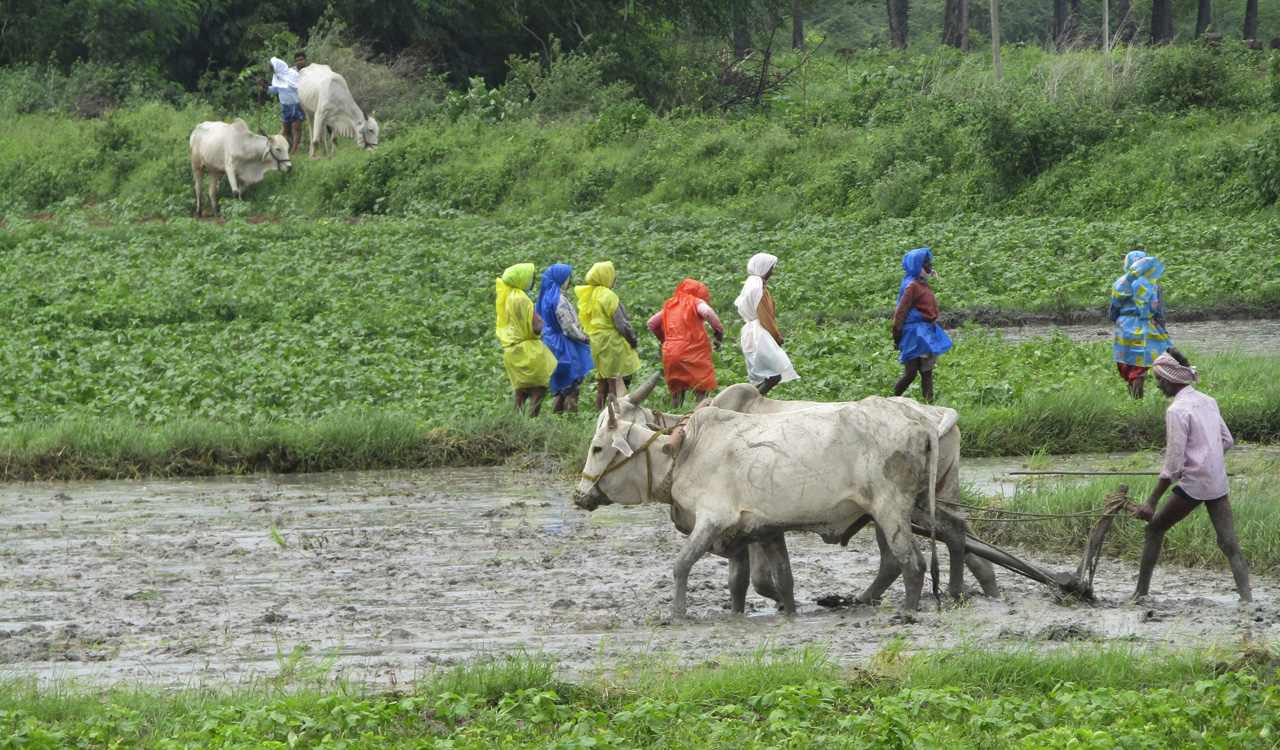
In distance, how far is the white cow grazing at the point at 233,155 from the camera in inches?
1052

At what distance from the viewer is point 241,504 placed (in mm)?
10367

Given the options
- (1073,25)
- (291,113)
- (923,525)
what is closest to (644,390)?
(923,525)

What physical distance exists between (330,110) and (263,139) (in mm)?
2188

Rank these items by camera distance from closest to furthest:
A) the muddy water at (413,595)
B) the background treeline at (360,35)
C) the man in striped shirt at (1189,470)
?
the muddy water at (413,595)
the man in striped shirt at (1189,470)
the background treeline at (360,35)

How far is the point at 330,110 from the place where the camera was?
2905 cm

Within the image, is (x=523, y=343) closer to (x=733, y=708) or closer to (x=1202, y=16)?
(x=733, y=708)

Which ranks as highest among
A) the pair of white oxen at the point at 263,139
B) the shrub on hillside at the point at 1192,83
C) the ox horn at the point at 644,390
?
the shrub on hillside at the point at 1192,83

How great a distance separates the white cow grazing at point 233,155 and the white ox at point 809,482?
21.5 m

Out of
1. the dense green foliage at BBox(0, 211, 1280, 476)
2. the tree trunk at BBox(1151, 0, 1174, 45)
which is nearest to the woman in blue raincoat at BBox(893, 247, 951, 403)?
the dense green foliage at BBox(0, 211, 1280, 476)

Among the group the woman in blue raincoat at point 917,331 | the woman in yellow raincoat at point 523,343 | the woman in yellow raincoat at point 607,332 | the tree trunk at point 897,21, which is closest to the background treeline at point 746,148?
the woman in blue raincoat at point 917,331

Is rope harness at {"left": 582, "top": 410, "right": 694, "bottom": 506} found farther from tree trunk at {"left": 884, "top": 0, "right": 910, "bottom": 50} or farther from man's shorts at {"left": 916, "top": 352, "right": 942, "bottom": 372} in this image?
tree trunk at {"left": 884, "top": 0, "right": 910, "bottom": 50}

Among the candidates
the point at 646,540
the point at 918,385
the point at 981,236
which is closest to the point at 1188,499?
the point at 646,540

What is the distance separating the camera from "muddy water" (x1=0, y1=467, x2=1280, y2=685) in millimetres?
6258

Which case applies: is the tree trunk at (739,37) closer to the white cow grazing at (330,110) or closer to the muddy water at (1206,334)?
the white cow grazing at (330,110)
